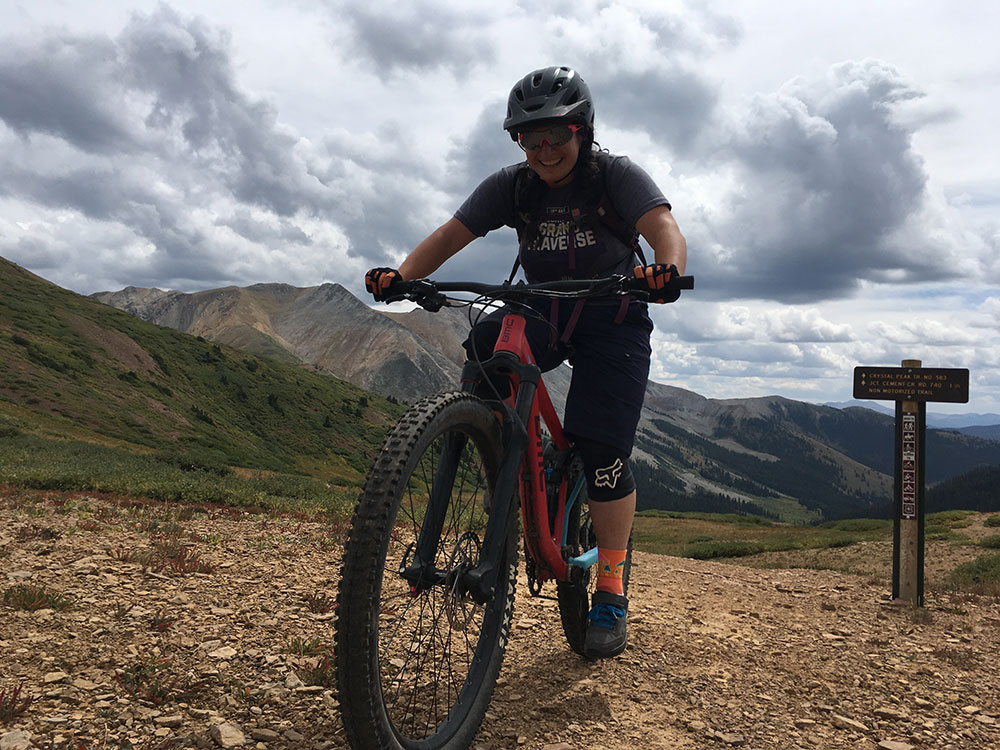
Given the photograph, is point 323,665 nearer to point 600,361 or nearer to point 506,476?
point 506,476

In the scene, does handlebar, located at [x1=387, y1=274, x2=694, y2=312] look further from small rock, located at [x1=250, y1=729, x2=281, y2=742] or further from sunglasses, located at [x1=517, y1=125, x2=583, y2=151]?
small rock, located at [x1=250, y1=729, x2=281, y2=742]

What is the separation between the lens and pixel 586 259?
4.34m

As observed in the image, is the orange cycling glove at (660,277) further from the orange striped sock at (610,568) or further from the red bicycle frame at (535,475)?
the orange striped sock at (610,568)

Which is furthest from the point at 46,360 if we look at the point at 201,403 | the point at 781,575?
the point at 781,575

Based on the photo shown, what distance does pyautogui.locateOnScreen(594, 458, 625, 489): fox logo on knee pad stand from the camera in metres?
4.42

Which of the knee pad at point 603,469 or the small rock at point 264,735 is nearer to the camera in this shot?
the small rock at point 264,735

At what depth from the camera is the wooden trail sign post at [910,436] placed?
9.69m

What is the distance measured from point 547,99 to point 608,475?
8.22ft

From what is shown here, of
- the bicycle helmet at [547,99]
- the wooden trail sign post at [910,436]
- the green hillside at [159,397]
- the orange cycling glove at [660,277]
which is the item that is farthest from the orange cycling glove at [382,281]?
the green hillside at [159,397]

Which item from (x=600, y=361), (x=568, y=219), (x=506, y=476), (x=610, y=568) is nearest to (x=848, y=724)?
(x=610, y=568)

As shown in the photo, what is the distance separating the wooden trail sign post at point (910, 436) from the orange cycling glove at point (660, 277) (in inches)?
336

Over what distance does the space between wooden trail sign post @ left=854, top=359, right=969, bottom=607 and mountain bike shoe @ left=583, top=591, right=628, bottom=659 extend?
24.5 ft

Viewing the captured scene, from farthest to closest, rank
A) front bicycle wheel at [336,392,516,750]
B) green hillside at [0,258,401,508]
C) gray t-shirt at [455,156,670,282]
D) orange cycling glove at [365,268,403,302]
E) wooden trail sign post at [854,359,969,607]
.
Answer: green hillside at [0,258,401,508] < wooden trail sign post at [854,359,969,607] < gray t-shirt at [455,156,670,282] < orange cycling glove at [365,268,403,302] < front bicycle wheel at [336,392,516,750]

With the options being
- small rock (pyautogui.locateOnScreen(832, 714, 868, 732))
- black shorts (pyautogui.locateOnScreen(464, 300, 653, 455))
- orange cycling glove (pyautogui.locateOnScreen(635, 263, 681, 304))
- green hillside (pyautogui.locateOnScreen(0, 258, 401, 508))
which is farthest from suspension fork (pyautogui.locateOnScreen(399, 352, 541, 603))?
green hillside (pyautogui.locateOnScreen(0, 258, 401, 508))
